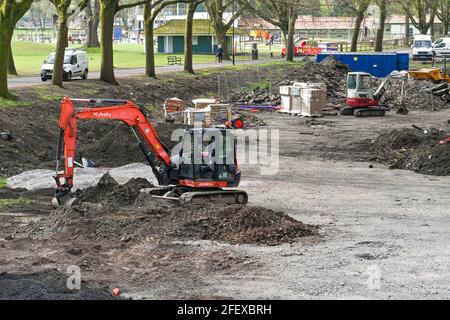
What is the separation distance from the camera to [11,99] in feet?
120

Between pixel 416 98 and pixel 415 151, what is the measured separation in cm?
2353

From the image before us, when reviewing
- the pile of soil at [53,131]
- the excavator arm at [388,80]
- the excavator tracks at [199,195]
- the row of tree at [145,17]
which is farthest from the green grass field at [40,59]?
the excavator tracks at [199,195]

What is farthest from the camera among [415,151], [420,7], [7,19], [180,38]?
[180,38]

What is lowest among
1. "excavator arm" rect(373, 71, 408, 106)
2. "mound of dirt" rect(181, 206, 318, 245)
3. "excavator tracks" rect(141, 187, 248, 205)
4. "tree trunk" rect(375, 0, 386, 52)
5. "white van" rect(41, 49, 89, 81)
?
"mound of dirt" rect(181, 206, 318, 245)

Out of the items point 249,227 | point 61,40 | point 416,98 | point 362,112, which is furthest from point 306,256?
point 416,98

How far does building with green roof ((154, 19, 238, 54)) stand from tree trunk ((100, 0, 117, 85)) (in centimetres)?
5486

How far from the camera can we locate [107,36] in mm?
47688

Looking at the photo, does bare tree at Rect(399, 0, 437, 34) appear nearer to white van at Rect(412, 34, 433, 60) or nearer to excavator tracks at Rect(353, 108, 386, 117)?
white van at Rect(412, 34, 433, 60)

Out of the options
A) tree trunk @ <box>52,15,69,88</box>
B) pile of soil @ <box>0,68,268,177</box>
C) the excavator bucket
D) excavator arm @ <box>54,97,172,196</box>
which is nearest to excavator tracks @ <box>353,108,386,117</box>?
pile of soil @ <box>0,68,268,177</box>

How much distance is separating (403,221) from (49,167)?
13106 mm

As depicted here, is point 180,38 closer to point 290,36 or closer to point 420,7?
point 290,36

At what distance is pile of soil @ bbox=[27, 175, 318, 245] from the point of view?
62.2 feet

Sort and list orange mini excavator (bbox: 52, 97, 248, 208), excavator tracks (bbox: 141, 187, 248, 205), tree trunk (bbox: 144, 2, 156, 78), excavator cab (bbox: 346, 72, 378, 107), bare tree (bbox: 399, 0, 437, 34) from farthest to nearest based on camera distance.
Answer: bare tree (bbox: 399, 0, 437, 34) → tree trunk (bbox: 144, 2, 156, 78) → excavator cab (bbox: 346, 72, 378, 107) → excavator tracks (bbox: 141, 187, 248, 205) → orange mini excavator (bbox: 52, 97, 248, 208)
